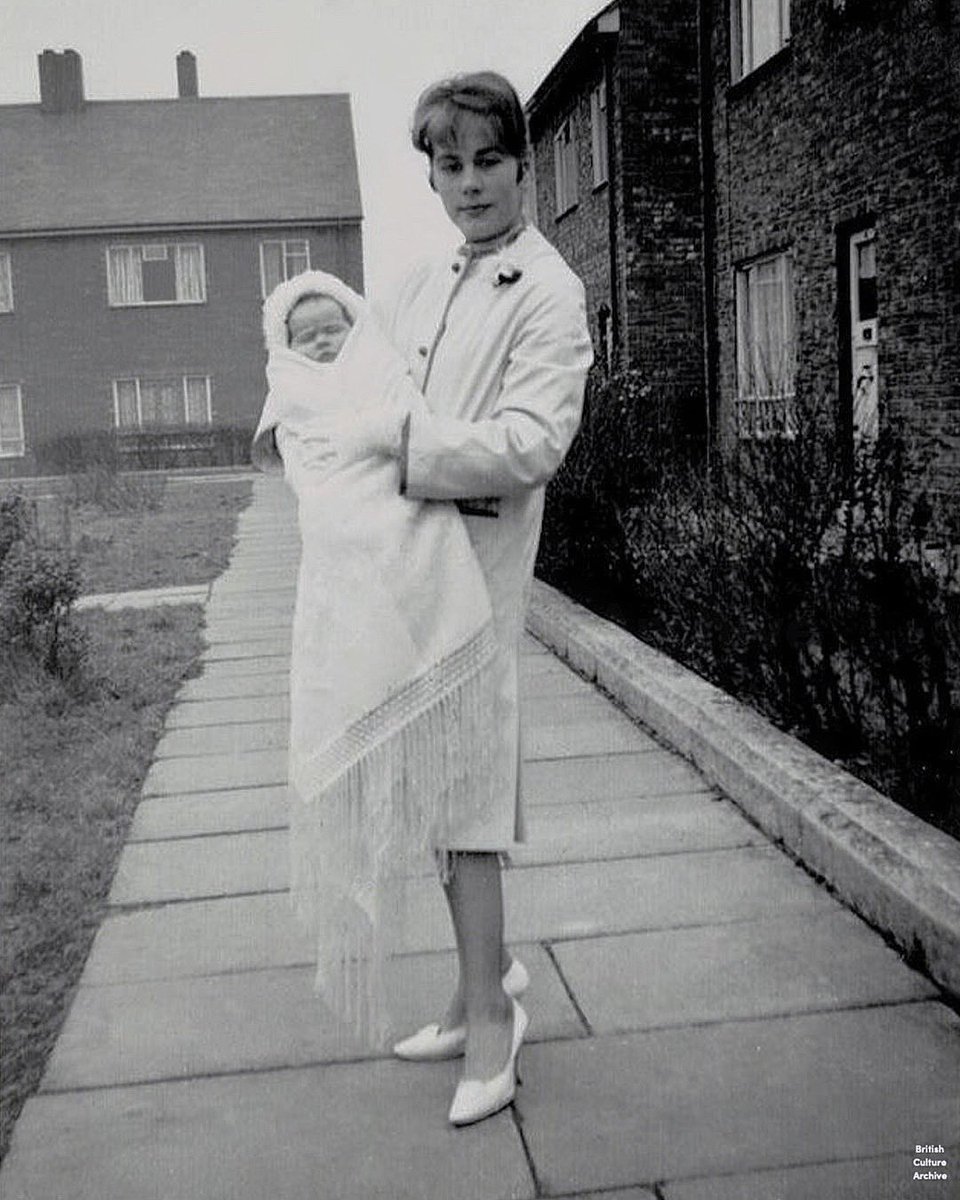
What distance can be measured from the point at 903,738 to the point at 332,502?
2.69m

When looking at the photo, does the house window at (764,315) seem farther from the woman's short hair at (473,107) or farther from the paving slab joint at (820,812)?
the woman's short hair at (473,107)

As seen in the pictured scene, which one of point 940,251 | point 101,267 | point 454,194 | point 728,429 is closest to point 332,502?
point 454,194

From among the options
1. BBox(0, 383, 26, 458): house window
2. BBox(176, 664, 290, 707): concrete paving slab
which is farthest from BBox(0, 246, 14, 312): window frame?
BBox(176, 664, 290, 707): concrete paving slab

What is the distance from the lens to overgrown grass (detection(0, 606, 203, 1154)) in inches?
132

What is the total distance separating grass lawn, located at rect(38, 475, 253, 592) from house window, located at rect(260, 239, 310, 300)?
37.7ft

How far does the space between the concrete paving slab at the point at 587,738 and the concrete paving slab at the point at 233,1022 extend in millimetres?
1999

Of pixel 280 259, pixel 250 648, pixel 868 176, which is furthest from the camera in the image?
pixel 280 259

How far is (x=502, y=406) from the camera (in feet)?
8.75

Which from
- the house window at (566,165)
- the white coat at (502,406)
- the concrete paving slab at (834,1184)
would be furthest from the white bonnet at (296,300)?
the house window at (566,165)

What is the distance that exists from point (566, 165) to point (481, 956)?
20.4m

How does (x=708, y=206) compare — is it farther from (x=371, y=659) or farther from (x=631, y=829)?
(x=371, y=659)

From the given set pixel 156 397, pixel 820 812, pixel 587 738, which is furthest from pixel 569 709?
pixel 156 397

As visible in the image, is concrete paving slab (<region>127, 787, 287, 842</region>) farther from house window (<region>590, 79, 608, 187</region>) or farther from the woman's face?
house window (<region>590, 79, 608, 187</region>)

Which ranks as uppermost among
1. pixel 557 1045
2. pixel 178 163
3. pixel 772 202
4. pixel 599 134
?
pixel 178 163
